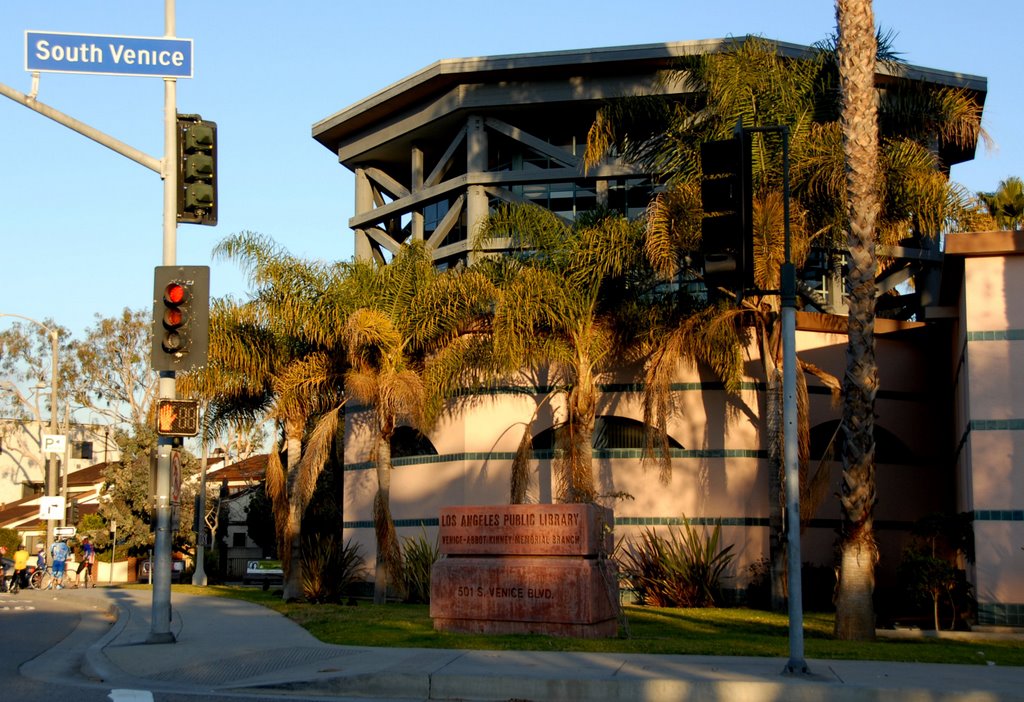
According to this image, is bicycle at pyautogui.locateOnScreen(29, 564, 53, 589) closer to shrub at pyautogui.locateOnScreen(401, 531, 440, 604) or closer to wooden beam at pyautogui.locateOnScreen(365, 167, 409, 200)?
wooden beam at pyautogui.locateOnScreen(365, 167, 409, 200)

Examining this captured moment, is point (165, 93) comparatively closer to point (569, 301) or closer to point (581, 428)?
point (569, 301)

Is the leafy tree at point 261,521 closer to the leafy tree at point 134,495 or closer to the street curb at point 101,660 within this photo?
the leafy tree at point 134,495

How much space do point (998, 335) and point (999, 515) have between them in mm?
2958

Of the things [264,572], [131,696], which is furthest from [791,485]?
[264,572]

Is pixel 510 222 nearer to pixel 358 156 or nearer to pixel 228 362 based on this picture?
pixel 228 362

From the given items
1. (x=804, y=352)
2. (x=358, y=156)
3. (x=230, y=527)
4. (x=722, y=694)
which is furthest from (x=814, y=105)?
(x=230, y=527)

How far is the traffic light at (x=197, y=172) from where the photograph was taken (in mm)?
15359

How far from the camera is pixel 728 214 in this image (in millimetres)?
11312

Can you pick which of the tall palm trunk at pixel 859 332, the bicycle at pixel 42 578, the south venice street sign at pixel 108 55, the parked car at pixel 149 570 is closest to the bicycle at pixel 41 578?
the bicycle at pixel 42 578

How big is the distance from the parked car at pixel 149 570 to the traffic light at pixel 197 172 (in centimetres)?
2771

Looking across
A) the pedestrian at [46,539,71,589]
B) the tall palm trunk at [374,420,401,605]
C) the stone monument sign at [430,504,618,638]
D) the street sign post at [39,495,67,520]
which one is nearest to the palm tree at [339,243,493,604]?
the tall palm trunk at [374,420,401,605]

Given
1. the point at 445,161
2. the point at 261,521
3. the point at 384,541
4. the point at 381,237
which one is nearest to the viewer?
the point at 384,541

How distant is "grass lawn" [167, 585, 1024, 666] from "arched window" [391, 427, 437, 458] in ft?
21.9

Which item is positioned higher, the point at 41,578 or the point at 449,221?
the point at 449,221
